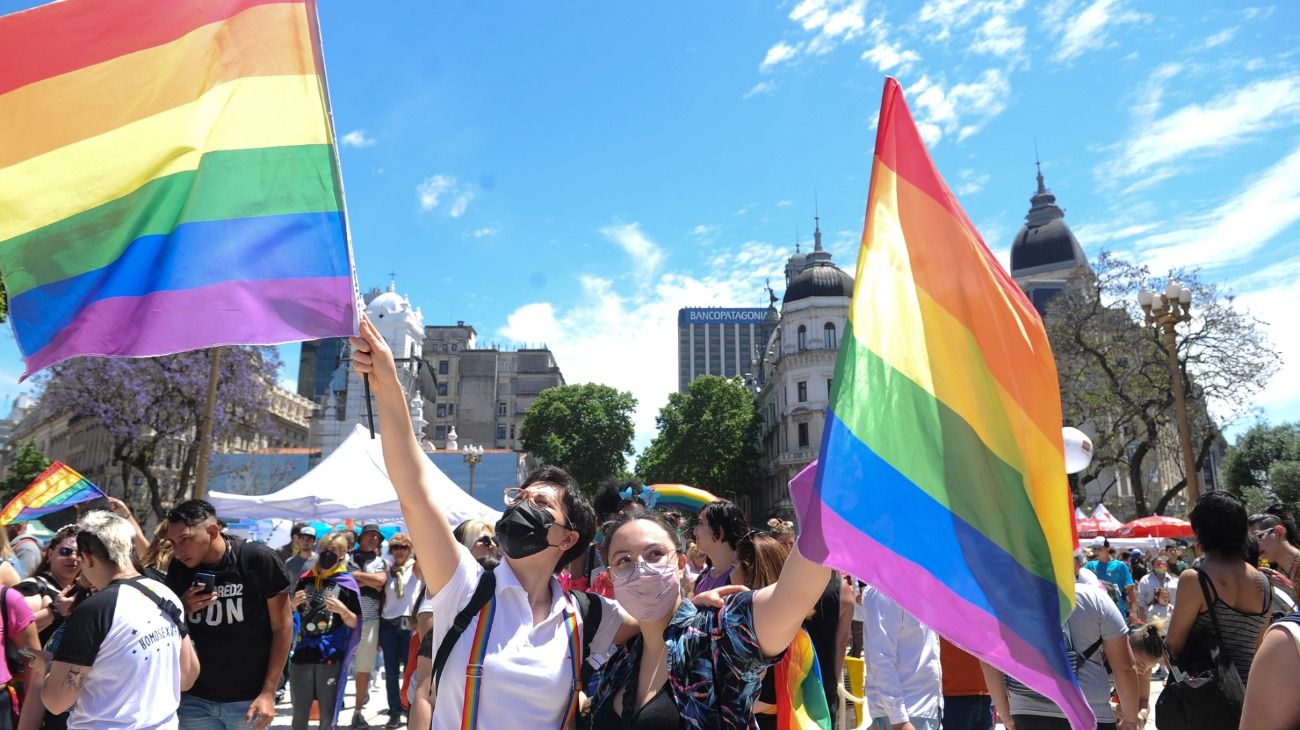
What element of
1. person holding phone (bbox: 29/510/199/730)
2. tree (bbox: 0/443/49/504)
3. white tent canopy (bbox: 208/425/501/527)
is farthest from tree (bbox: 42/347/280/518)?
tree (bbox: 0/443/49/504)

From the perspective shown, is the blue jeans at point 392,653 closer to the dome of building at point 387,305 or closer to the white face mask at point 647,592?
the white face mask at point 647,592

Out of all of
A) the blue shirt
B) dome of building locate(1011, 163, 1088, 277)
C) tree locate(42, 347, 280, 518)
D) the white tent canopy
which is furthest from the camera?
dome of building locate(1011, 163, 1088, 277)

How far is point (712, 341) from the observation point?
17062cm

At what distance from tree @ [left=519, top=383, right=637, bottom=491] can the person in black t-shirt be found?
57505 millimetres

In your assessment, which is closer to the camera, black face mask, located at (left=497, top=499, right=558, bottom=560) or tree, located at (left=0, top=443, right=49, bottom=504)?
black face mask, located at (left=497, top=499, right=558, bottom=560)

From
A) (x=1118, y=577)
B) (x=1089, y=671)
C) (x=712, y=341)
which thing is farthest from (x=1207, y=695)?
(x=712, y=341)

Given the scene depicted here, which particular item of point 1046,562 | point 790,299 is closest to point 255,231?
point 1046,562

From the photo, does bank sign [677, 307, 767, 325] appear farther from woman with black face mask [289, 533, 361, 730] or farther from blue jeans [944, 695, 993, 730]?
blue jeans [944, 695, 993, 730]

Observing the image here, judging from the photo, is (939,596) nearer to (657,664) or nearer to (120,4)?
(657,664)

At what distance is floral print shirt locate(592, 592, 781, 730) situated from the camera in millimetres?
2289

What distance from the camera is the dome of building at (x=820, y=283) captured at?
59125 millimetres

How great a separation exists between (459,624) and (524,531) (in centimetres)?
34

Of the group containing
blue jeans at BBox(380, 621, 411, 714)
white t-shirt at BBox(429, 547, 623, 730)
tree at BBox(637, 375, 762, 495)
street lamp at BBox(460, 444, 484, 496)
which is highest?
tree at BBox(637, 375, 762, 495)

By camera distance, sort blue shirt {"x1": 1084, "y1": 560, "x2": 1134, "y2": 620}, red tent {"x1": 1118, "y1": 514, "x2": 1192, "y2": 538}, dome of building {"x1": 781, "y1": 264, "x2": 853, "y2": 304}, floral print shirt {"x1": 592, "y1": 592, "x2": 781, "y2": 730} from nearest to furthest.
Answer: floral print shirt {"x1": 592, "y1": 592, "x2": 781, "y2": 730}, blue shirt {"x1": 1084, "y1": 560, "x2": 1134, "y2": 620}, red tent {"x1": 1118, "y1": 514, "x2": 1192, "y2": 538}, dome of building {"x1": 781, "y1": 264, "x2": 853, "y2": 304}
